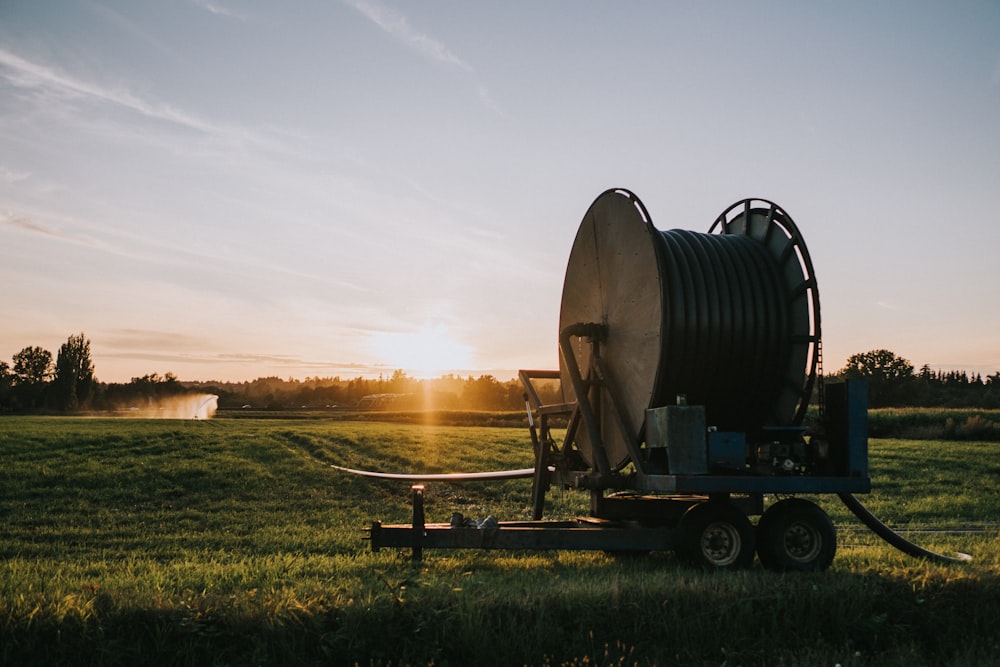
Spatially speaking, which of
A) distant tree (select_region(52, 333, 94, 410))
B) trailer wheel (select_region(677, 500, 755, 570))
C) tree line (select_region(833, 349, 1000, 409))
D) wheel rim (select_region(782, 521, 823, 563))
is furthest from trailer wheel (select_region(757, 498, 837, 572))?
distant tree (select_region(52, 333, 94, 410))

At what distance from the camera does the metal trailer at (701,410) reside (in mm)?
8930

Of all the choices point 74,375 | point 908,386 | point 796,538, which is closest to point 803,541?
point 796,538

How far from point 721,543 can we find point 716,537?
8cm

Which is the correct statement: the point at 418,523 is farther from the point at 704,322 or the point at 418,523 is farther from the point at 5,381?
the point at 5,381

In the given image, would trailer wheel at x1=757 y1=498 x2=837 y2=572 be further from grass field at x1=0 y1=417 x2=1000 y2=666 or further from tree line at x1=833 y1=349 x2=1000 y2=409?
tree line at x1=833 y1=349 x2=1000 y2=409

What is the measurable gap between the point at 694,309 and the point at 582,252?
2.59 metres

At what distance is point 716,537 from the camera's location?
29.5 feet

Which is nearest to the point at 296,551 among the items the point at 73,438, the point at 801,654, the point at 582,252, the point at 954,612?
the point at 582,252

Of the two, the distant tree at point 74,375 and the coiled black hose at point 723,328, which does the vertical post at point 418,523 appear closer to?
the coiled black hose at point 723,328

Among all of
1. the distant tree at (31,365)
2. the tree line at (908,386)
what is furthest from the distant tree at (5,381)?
the tree line at (908,386)

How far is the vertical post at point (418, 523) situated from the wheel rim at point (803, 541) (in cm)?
389

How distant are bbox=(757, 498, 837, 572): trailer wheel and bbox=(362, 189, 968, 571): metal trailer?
0.6 inches

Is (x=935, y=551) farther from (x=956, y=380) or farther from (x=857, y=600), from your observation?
(x=956, y=380)

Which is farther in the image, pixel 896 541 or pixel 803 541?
pixel 896 541
